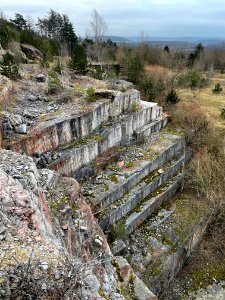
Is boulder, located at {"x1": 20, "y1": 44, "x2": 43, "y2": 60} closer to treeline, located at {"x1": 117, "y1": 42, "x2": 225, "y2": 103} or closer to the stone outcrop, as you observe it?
treeline, located at {"x1": 117, "y1": 42, "x2": 225, "y2": 103}

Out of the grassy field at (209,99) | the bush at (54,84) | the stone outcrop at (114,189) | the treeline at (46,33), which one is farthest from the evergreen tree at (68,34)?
the stone outcrop at (114,189)

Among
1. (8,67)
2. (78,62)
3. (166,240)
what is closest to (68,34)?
(78,62)

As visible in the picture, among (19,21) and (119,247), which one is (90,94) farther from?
(19,21)

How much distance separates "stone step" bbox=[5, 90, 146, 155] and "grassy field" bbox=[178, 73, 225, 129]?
12478mm

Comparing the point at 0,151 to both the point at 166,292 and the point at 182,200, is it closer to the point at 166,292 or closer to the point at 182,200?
the point at 166,292

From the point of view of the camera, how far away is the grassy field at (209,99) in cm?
3051

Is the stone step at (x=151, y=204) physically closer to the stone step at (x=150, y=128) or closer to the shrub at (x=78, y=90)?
the stone step at (x=150, y=128)

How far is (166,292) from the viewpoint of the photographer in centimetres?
1454

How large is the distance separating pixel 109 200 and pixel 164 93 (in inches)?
749

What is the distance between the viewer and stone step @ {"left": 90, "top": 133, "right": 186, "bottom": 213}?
52.7ft

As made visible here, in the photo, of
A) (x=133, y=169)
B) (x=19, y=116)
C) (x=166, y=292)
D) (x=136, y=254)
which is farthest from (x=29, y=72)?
(x=166, y=292)

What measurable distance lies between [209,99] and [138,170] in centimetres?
2336

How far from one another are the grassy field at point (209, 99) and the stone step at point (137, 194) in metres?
9.87

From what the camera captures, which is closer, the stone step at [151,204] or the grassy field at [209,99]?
the stone step at [151,204]
